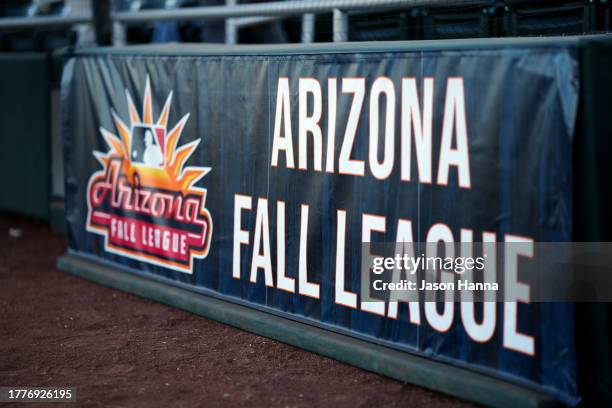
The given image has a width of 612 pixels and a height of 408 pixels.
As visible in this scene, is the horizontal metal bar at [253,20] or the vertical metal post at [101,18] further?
the vertical metal post at [101,18]

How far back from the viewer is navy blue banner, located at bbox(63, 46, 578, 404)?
12.8 ft

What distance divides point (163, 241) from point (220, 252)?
29.3 inches

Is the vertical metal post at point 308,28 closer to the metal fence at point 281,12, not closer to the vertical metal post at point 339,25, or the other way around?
the metal fence at point 281,12

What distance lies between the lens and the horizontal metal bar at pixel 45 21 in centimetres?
887

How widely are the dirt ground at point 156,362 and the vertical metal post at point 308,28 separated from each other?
2.35 meters

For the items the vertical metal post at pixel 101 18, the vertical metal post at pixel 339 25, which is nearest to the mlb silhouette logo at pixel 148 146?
the vertical metal post at pixel 339 25

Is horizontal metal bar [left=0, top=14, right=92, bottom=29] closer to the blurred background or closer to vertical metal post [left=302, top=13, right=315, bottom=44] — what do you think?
the blurred background

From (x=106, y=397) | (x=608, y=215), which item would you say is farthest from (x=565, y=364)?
(x=106, y=397)

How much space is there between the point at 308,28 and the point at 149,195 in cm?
181

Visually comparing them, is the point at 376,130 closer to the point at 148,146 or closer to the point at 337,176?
the point at 337,176

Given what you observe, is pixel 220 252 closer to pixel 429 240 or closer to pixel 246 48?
pixel 246 48

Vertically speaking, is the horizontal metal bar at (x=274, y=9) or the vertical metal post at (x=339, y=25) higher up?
the horizontal metal bar at (x=274, y=9)

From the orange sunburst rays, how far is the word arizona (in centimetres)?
101

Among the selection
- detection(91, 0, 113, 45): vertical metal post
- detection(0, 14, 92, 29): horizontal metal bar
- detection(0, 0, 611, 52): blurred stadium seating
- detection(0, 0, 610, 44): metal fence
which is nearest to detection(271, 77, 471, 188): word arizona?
detection(0, 0, 611, 52): blurred stadium seating
